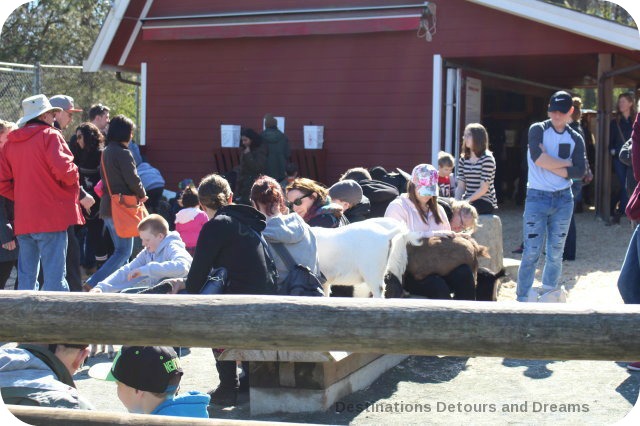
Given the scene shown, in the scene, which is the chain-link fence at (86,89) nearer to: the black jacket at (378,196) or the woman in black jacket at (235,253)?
the black jacket at (378,196)

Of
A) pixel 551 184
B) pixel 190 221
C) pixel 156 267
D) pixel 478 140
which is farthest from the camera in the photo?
pixel 478 140

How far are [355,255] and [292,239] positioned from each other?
611 mm

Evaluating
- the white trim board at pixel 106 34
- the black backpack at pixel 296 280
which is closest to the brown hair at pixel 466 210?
the black backpack at pixel 296 280

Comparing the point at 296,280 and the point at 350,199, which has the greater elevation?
the point at 350,199

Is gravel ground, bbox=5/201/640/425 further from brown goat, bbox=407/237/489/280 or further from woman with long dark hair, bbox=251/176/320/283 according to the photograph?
woman with long dark hair, bbox=251/176/320/283

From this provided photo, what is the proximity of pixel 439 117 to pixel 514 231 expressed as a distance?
1864 mm

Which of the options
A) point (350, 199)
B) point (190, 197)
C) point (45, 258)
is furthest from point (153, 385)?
point (190, 197)

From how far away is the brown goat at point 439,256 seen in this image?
20.7 ft

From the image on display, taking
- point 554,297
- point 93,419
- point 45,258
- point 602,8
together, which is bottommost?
point 554,297

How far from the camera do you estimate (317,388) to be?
5.17 metres

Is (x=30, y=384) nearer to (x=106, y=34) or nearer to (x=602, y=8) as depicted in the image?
(x=106, y=34)

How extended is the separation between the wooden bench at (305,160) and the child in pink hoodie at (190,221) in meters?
5.20

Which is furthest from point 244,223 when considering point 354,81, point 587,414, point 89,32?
point 89,32

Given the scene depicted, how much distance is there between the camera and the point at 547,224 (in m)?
6.91
